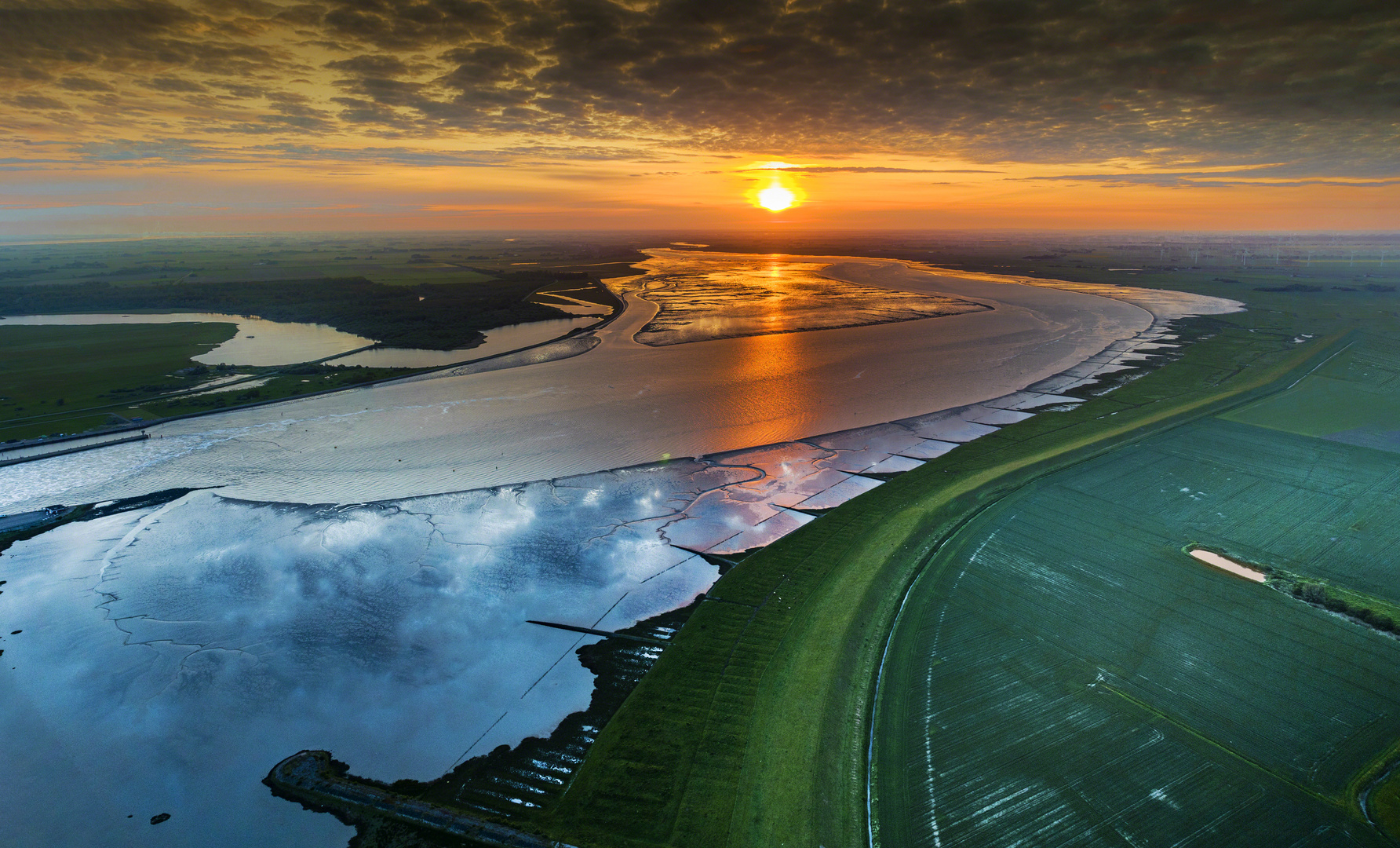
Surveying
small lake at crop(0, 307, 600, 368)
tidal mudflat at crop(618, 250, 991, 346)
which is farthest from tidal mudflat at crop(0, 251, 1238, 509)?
small lake at crop(0, 307, 600, 368)

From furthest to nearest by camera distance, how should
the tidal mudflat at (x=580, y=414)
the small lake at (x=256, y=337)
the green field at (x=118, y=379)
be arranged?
the small lake at (x=256, y=337), the green field at (x=118, y=379), the tidal mudflat at (x=580, y=414)

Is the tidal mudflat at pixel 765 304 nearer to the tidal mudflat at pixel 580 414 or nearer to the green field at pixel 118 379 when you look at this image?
the tidal mudflat at pixel 580 414

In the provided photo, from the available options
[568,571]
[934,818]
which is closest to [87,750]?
[568,571]

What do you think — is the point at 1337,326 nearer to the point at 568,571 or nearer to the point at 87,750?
the point at 568,571

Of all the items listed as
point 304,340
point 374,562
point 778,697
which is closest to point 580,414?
point 374,562

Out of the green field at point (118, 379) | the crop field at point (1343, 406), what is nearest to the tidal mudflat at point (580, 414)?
the green field at point (118, 379)
